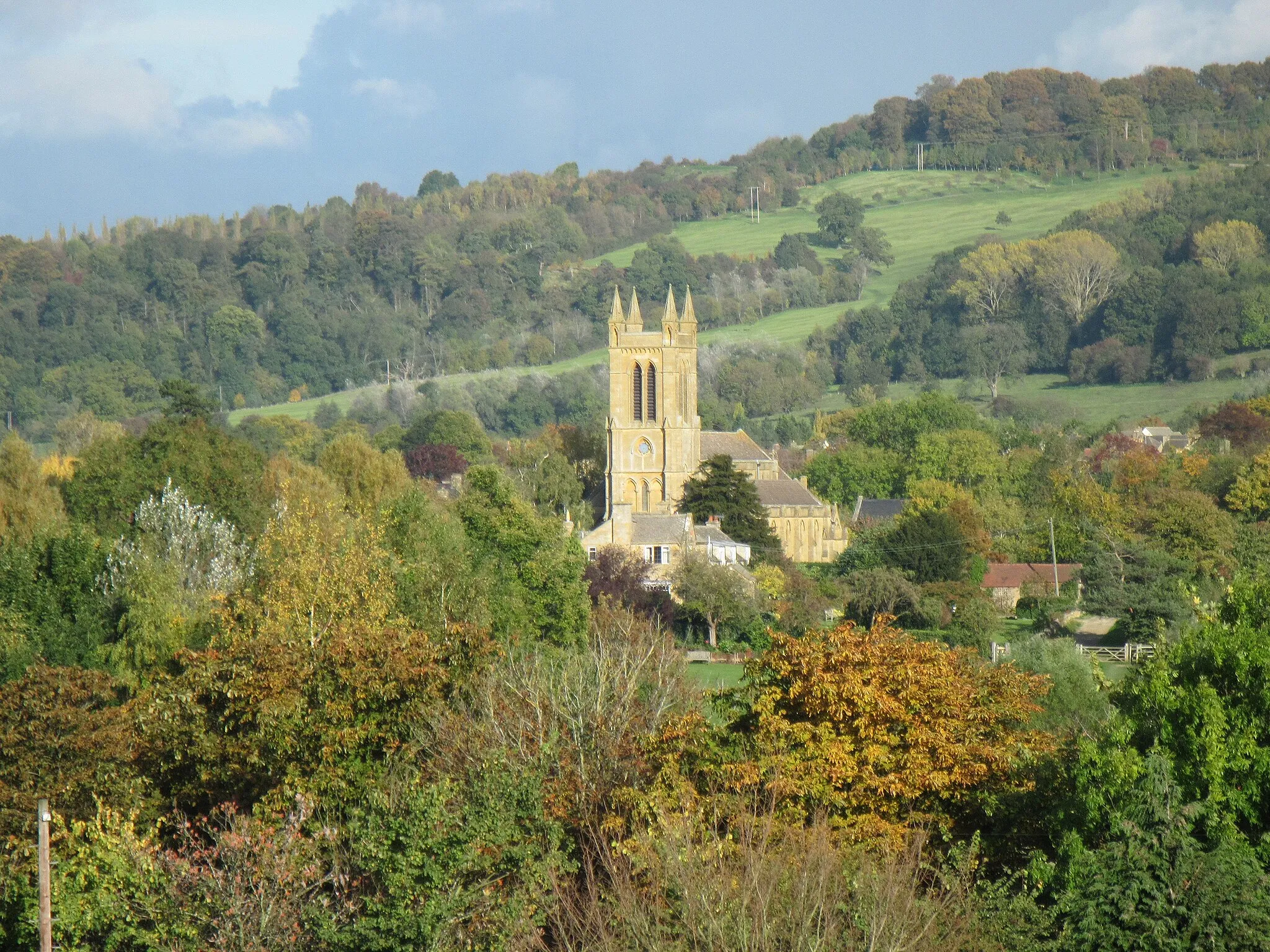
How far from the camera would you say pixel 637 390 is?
277 feet

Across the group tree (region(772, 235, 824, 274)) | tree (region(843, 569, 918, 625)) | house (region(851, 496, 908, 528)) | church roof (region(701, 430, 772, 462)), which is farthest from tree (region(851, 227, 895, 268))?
tree (region(843, 569, 918, 625))

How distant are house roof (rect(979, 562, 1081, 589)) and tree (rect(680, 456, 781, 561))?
9.44m

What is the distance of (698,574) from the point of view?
55.9 metres

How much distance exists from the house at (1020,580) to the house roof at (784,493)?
16.2m

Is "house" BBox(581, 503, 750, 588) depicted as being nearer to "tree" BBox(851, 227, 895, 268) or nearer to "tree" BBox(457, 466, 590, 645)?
"tree" BBox(457, 466, 590, 645)

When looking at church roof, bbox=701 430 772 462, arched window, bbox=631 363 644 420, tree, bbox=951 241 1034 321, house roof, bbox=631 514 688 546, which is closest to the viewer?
house roof, bbox=631 514 688 546

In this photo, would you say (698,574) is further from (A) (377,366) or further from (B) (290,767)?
(A) (377,366)

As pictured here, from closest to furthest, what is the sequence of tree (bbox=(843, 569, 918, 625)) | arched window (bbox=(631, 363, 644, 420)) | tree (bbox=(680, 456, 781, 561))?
tree (bbox=(843, 569, 918, 625)) → tree (bbox=(680, 456, 781, 561)) → arched window (bbox=(631, 363, 644, 420))

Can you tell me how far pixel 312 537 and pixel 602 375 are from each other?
112 m

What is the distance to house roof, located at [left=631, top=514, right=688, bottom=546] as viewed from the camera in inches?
2667

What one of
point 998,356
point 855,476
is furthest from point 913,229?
point 855,476

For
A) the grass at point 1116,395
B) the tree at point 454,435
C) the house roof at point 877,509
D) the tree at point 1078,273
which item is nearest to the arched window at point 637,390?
the house roof at point 877,509

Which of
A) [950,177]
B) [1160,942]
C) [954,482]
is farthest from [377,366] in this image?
[1160,942]

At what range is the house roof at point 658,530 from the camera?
67750mm
